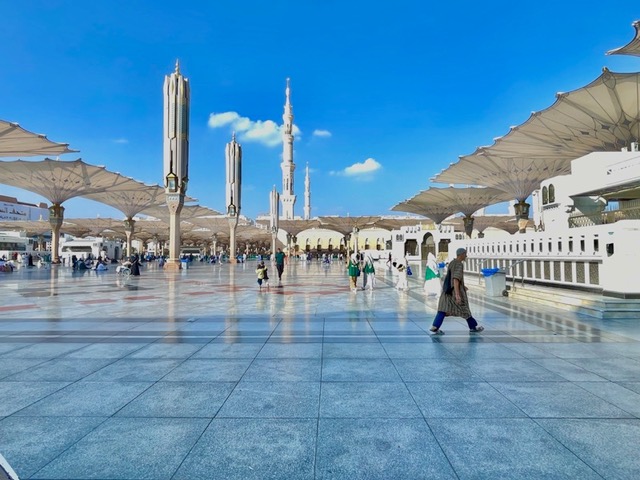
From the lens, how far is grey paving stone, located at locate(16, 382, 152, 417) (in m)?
3.39

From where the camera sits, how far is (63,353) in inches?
213

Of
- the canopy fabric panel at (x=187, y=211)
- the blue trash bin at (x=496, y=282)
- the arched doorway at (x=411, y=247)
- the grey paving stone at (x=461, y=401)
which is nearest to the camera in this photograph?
the grey paving stone at (x=461, y=401)

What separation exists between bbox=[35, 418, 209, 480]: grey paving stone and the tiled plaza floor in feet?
0.04

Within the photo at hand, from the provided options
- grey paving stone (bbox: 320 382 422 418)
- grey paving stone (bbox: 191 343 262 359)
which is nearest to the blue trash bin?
grey paving stone (bbox: 191 343 262 359)

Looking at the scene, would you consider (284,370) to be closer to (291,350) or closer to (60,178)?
(291,350)

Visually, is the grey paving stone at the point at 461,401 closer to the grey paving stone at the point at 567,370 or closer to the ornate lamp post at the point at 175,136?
the grey paving stone at the point at 567,370

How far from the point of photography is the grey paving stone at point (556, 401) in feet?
11.0

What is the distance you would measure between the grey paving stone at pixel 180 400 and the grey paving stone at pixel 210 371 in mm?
160

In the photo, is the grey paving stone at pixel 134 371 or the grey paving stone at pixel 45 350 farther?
the grey paving stone at pixel 45 350

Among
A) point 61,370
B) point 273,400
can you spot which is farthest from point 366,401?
point 61,370

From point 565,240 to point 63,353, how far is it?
11842 mm

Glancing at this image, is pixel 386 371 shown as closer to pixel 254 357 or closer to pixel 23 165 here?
pixel 254 357

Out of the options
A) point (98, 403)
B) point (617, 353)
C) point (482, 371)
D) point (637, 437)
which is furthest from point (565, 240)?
point (98, 403)

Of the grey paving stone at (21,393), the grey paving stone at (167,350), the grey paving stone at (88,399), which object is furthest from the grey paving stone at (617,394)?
the grey paving stone at (21,393)
